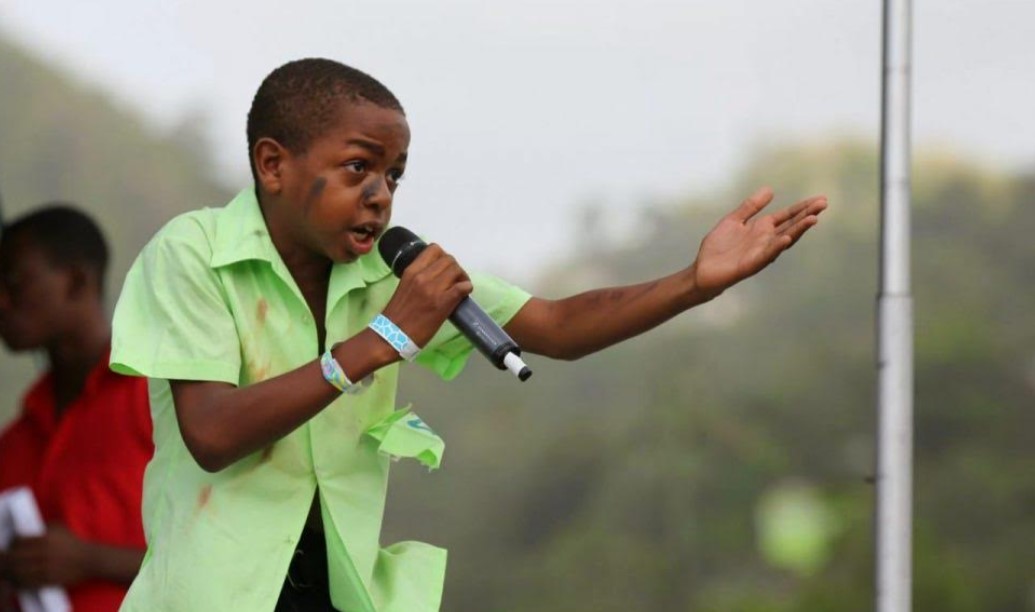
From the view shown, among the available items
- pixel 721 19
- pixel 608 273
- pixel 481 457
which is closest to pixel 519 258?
pixel 608 273

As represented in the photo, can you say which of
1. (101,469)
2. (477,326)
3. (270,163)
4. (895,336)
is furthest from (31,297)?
(477,326)

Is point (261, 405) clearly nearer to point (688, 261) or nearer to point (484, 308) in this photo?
Answer: point (484, 308)

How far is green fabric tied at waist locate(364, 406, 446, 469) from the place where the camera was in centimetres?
235

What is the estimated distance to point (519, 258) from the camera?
16.4 feet

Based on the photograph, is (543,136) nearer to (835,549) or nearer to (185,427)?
(835,549)

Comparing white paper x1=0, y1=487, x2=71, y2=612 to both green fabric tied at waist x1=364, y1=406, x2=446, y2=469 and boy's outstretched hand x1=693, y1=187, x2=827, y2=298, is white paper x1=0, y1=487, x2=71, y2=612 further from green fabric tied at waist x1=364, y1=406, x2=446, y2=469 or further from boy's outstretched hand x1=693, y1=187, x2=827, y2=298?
boy's outstretched hand x1=693, y1=187, x2=827, y2=298

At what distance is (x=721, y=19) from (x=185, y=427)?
10.3 feet

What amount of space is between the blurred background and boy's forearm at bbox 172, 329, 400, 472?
271 cm

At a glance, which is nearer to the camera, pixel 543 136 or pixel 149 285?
pixel 149 285

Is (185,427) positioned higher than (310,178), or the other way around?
(310,178)

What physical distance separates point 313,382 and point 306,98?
0.45 meters

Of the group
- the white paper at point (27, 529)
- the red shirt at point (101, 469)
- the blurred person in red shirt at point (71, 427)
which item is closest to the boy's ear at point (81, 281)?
the blurred person in red shirt at point (71, 427)

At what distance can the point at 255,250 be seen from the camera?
2.34 metres

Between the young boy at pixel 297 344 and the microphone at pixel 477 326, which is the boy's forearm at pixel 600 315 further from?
the microphone at pixel 477 326
